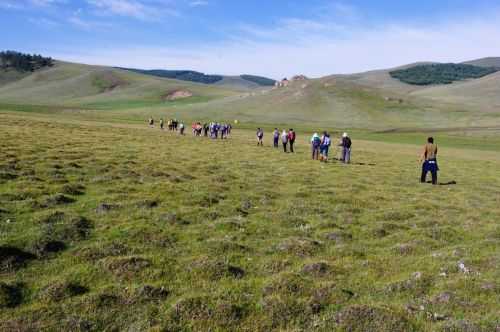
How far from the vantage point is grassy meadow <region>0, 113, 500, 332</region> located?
29.0 feet

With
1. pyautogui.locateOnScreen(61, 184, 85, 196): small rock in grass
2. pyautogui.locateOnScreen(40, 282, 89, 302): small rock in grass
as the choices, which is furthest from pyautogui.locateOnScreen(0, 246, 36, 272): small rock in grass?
pyautogui.locateOnScreen(61, 184, 85, 196): small rock in grass

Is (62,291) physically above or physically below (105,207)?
below

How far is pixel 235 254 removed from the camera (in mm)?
12375

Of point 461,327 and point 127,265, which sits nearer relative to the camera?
point 461,327

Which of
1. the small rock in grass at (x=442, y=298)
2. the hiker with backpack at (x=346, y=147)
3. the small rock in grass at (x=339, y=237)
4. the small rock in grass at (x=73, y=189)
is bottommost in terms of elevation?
the small rock in grass at (x=442, y=298)

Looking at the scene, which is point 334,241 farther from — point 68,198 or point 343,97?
point 343,97

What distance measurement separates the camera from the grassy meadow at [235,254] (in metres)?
8.84

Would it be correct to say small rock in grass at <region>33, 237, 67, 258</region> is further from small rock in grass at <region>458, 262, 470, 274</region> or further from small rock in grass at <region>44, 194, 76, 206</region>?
small rock in grass at <region>458, 262, 470, 274</region>

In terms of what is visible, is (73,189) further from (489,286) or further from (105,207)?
(489,286)

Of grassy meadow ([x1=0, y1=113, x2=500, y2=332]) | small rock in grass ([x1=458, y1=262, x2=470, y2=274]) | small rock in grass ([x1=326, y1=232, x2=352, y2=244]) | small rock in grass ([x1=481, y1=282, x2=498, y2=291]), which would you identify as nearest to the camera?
grassy meadow ([x1=0, y1=113, x2=500, y2=332])

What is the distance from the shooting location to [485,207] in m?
20.3

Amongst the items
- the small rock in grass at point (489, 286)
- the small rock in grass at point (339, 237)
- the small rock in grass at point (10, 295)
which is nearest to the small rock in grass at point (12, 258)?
the small rock in grass at point (10, 295)

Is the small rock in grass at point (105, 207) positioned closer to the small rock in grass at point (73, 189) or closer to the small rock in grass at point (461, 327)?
the small rock in grass at point (73, 189)

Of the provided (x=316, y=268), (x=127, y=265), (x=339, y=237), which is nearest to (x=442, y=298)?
(x=316, y=268)
